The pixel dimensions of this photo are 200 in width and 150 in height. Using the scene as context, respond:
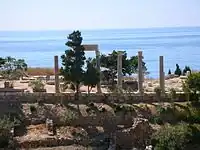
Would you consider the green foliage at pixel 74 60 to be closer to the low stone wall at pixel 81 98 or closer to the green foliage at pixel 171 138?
the low stone wall at pixel 81 98

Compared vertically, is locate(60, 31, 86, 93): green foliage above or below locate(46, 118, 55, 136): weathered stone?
above

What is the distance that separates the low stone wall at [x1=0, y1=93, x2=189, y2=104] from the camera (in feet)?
131

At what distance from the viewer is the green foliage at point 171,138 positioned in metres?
31.7

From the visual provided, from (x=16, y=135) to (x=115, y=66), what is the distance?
646 inches

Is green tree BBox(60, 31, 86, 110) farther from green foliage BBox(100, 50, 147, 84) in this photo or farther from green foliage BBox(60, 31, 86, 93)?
green foliage BBox(100, 50, 147, 84)

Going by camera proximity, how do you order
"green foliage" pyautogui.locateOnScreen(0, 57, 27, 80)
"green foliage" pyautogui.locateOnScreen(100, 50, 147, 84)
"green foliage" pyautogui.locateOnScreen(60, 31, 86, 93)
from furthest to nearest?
"green foliage" pyautogui.locateOnScreen(0, 57, 27, 80) → "green foliage" pyautogui.locateOnScreen(100, 50, 147, 84) → "green foliage" pyautogui.locateOnScreen(60, 31, 86, 93)

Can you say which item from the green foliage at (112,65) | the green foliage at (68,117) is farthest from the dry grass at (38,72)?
the green foliage at (68,117)

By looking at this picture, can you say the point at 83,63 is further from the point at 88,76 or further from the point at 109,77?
the point at 109,77

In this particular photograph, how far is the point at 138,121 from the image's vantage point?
34812 millimetres

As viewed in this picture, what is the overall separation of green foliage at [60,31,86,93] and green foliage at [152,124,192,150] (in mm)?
8506

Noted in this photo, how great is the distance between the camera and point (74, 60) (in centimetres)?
4009

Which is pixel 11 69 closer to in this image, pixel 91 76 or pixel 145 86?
pixel 145 86

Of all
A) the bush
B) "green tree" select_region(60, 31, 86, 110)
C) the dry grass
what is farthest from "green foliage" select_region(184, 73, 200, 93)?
the dry grass

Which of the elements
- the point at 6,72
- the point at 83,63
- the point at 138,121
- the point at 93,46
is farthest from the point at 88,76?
the point at 6,72
